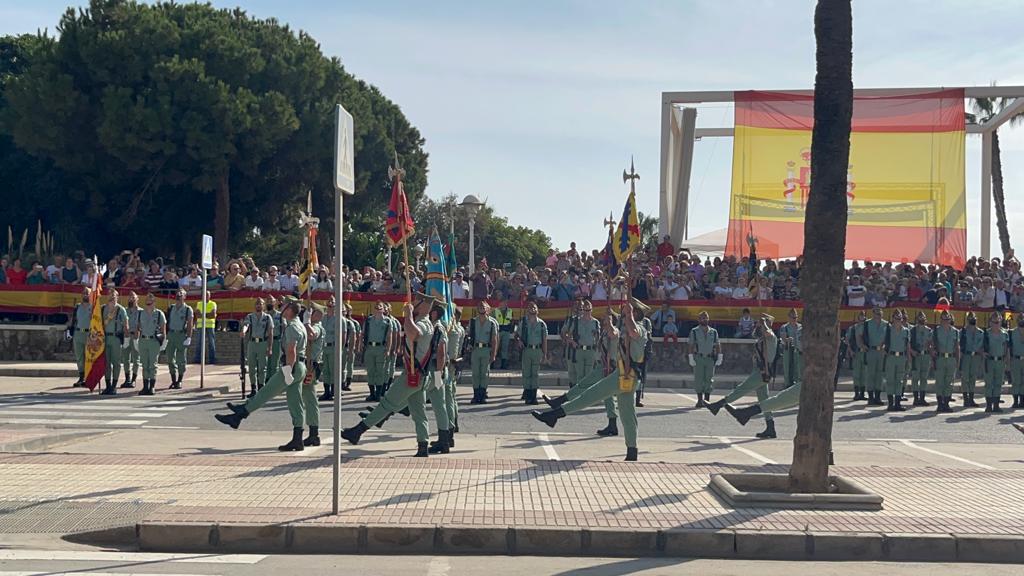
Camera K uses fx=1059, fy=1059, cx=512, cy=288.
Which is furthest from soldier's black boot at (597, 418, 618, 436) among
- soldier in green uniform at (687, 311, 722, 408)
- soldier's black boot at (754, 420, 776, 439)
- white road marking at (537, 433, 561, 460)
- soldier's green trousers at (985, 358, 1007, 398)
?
soldier's green trousers at (985, 358, 1007, 398)

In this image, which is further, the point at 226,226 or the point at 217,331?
the point at 226,226

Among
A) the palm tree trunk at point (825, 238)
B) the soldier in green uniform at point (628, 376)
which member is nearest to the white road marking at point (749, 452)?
the soldier in green uniform at point (628, 376)

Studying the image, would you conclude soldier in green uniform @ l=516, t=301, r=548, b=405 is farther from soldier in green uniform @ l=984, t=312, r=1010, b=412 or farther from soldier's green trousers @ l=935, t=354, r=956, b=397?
soldier in green uniform @ l=984, t=312, r=1010, b=412

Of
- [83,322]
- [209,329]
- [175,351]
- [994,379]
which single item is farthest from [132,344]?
[994,379]

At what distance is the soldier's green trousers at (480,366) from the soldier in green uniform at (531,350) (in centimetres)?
70

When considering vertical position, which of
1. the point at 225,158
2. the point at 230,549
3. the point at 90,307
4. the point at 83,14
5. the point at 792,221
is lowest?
the point at 230,549

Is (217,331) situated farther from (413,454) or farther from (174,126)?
(413,454)

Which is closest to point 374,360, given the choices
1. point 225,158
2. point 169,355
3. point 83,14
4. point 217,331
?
point 169,355

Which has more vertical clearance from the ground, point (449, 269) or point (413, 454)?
point (449, 269)

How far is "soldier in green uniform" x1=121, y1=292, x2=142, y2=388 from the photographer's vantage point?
20562 millimetres

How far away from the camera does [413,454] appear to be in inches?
503

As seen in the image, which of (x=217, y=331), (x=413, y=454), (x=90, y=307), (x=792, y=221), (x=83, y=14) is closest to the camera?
(x=413, y=454)

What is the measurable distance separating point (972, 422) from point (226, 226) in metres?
28.4

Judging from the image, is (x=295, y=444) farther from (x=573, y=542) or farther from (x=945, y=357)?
(x=945, y=357)
